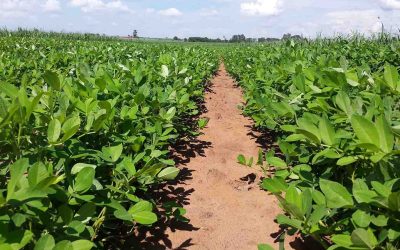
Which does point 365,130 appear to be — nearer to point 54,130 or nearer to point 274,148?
point 54,130

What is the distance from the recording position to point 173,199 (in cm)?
327

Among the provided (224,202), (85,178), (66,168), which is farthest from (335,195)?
(224,202)

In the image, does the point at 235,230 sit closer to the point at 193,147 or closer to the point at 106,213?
the point at 106,213

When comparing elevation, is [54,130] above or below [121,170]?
above

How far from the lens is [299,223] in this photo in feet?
5.41

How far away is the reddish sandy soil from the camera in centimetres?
272

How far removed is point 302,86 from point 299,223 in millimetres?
1465

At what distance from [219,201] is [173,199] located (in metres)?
0.44

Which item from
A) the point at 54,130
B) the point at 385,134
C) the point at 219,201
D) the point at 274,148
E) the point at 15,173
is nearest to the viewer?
the point at 15,173

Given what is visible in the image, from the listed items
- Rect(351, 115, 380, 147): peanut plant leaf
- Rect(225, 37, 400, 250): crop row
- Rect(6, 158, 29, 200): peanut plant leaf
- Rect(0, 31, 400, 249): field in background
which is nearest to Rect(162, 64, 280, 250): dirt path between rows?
Rect(0, 31, 400, 249): field in background

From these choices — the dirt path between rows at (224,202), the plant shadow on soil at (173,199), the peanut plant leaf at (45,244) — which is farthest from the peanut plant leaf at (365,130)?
the plant shadow on soil at (173,199)

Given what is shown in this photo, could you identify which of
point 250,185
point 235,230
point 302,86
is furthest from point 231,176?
point 302,86

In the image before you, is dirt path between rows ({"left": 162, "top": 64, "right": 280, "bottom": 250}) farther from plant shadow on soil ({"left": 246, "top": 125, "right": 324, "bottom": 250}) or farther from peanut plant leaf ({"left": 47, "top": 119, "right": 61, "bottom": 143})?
peanut plant leaf ({"left": 47, "top": 119, "right": 61, "bottom": 143})

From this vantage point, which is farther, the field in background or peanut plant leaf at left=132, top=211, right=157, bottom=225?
peanut plant leaf at left=132, top=211, right=157, bottom=225
